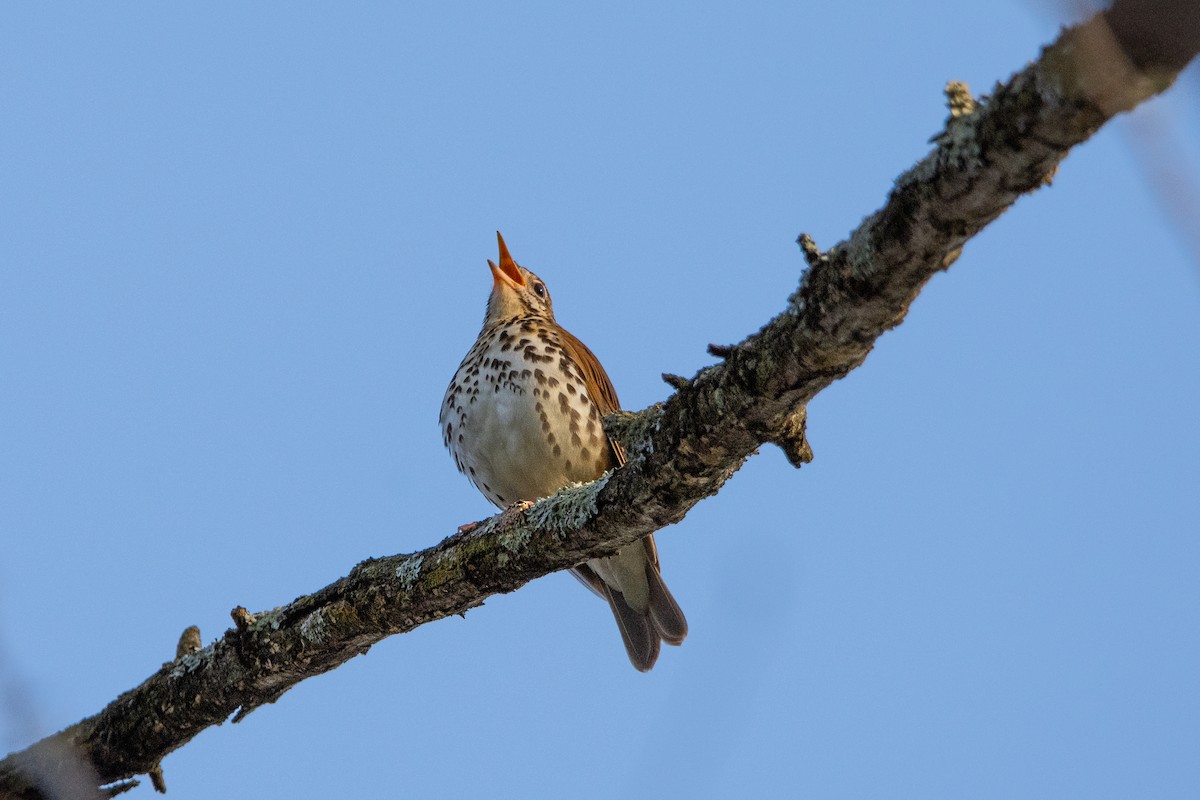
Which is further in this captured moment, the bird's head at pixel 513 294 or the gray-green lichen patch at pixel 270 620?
the bird's head at pixel 513 294

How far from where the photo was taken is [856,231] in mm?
3002

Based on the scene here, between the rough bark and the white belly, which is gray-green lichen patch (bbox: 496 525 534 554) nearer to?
the rough bark

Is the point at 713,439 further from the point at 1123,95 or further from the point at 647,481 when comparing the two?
the point at 1123,95

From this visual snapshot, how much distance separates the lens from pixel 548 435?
20.5 feet

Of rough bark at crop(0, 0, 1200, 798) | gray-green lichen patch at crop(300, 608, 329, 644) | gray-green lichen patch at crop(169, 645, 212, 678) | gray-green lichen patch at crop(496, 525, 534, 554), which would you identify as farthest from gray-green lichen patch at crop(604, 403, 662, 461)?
gray-green lichen patch at crop(169, 645, 212, 678)

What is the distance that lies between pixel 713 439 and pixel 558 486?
110 inches

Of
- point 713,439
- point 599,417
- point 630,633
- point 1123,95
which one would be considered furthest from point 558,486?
point 1123,95

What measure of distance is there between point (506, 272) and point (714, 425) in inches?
181

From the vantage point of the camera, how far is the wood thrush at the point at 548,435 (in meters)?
6.29

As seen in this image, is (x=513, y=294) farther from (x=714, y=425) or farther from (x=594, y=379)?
(x=714, y=425)

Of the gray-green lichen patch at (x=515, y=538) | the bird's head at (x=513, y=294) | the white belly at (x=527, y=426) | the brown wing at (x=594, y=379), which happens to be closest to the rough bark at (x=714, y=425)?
the gray-green lichen patch at (x=515, y=538)

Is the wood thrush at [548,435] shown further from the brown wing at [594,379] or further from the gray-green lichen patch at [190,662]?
the gray-green lichen patch at [190,662]

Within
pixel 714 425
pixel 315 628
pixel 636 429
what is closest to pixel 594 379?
pixel 315 628

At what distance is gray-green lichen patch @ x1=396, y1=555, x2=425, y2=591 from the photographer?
4.65 metres
